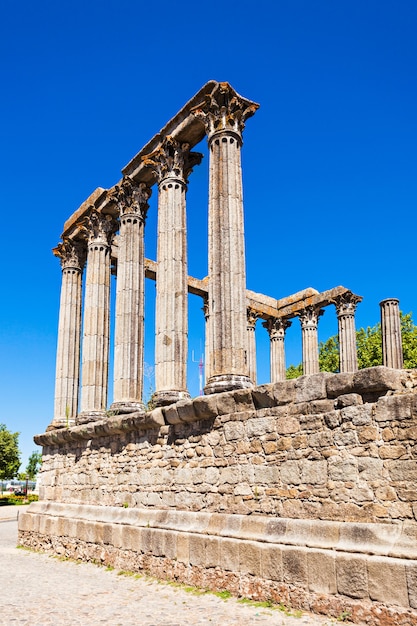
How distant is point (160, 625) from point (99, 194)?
11.7 metres

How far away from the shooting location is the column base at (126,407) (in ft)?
43.8

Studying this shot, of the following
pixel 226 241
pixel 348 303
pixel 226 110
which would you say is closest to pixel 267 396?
pixel 226 241

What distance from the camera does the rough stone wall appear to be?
23.0ft

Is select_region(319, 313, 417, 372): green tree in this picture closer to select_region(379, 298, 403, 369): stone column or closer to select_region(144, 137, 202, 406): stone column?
select_region(379, 298, 403, 369): stone column

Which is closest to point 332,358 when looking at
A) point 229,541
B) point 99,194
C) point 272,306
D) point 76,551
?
point 272,306

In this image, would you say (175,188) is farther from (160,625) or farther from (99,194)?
(160,625)

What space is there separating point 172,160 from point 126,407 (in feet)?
18.1

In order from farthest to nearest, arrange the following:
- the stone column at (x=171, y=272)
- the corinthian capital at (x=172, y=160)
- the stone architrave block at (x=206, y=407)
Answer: the corinthian capital at (x=172, y=160), the stone column at (x=171, y=272), the stone architrave block at (x=206, y=407)

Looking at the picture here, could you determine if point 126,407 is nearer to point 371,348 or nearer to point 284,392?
point 284,392

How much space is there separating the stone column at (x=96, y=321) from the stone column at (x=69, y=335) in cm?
131

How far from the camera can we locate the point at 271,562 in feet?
25.3

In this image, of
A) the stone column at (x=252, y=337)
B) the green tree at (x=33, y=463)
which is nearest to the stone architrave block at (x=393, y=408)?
the stone column at (x=252, y=337)

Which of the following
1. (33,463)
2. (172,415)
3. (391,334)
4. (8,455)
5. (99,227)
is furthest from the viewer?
(33,463)

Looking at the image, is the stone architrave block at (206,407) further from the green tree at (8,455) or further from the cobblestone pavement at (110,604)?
the green tree at (8,455)
